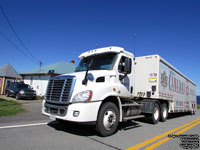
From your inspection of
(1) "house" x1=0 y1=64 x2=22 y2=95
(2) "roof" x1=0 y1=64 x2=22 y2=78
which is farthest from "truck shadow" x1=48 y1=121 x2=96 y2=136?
(2) "roof" x1=0 y1=64 x2=22 y2=78

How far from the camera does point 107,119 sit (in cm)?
469

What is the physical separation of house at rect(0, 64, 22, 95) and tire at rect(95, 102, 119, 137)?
23661 mm

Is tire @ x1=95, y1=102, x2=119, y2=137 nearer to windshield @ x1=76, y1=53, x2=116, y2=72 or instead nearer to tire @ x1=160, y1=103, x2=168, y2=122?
windshield @ x1=76, y1=53, x2=116, y2=72

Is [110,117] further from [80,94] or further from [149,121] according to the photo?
[149,121]

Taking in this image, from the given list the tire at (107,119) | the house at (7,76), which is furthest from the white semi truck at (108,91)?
the house at (7,76)

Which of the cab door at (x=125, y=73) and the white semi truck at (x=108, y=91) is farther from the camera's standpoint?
the cab door at (x=125, y=73)

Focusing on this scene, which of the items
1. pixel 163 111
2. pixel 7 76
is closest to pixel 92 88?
pixel 163 111

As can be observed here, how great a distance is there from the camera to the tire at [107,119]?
447 centimetres

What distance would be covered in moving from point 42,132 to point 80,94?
1.87 meters

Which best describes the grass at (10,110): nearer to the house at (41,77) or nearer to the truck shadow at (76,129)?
the truck shadow at (76,129)

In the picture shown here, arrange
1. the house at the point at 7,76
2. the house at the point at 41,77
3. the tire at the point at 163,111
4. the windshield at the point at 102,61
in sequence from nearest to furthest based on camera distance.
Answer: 1. the windshield at the point at 102,61
2. the tire at the point at 163,111
3. the house at the point at 41,77
4. the house at the point at 7,76

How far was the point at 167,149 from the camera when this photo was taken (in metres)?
3.94

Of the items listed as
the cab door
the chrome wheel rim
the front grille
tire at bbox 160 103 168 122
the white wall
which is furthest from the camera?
the white wall

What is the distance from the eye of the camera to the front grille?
4.42 metres
